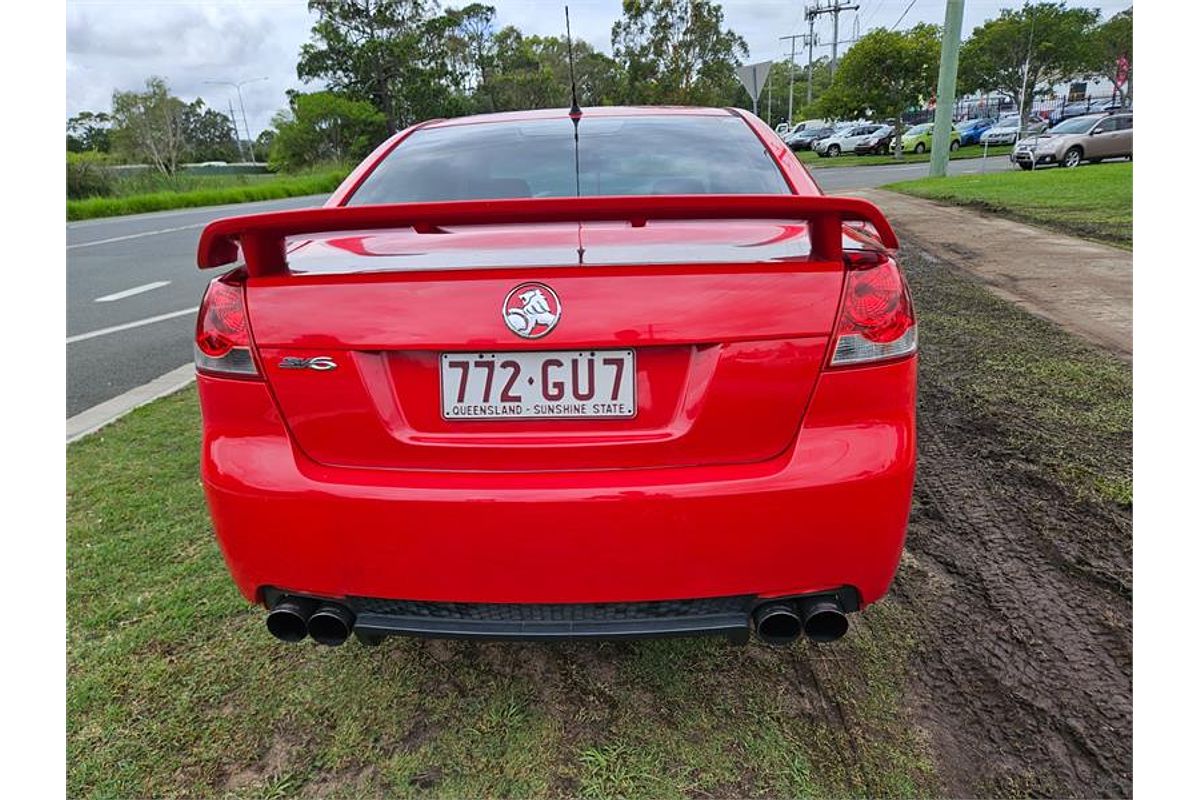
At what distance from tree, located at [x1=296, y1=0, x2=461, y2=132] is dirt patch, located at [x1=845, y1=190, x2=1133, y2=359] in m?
52.7

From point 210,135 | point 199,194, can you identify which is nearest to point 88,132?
point 210,135

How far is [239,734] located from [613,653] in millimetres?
1035

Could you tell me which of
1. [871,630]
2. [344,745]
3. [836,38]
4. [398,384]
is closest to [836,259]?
[398,384]

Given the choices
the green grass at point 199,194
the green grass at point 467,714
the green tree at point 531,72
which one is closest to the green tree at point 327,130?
the green tree at point 531,72

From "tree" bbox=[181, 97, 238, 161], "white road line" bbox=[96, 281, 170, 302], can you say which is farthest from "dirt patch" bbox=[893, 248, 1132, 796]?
"tree" bbox=[181, 97, 238, 161]

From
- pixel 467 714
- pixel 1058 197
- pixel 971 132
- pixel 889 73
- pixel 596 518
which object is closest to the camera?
pixel 596 518

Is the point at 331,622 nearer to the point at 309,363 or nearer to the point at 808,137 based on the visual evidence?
the point at 309,363

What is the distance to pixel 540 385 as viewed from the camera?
5.03 ft

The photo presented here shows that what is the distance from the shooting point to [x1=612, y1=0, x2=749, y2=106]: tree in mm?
41844

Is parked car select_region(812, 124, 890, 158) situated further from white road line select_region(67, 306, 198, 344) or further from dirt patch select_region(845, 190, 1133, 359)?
white road line select_region(67, 306, 198, 344)

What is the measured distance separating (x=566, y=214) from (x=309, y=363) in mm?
629

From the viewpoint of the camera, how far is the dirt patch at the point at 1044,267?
5328 millimetres

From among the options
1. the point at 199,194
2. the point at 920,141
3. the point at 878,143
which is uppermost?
the point at 878,143

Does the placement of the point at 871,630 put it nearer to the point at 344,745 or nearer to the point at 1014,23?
the point at 344,745
